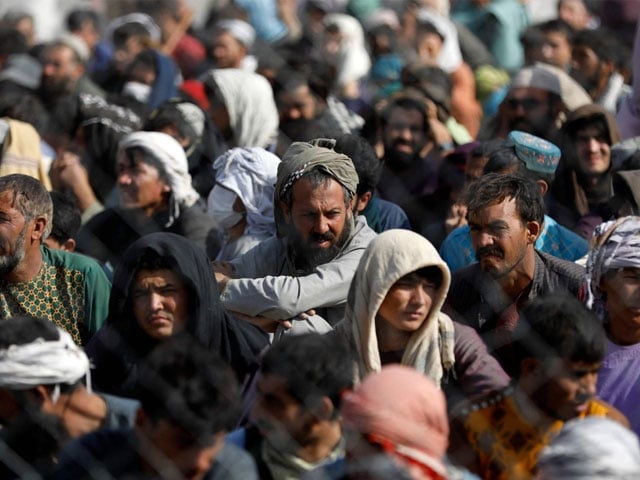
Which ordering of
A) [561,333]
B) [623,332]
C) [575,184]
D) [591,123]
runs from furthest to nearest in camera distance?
[591,123]
[575,184]
[623,332]
[561,333]

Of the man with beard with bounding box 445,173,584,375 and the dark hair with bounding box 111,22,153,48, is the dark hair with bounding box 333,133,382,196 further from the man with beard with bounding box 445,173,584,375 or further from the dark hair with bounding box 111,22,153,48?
the dark hair with bounding box 111,22,153,48

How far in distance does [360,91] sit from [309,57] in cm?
79

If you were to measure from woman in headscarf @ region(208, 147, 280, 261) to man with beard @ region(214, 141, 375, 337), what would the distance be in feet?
1.34

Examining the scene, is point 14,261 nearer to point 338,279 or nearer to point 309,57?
point 338,279

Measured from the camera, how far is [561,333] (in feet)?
14.1

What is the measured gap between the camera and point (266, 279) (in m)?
5.28

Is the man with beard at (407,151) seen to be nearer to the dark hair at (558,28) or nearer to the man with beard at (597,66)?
the man with beard at (597,66)

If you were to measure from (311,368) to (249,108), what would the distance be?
3656mm

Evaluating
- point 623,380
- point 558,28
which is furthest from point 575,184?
point 558,28

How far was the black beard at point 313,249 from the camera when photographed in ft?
17.7

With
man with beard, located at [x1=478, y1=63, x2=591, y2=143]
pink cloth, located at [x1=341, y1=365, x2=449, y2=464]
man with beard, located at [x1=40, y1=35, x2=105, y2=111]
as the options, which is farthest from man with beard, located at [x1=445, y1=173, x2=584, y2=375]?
man with beard, located at [x1=40, y1=35, x2=105, y2=111]

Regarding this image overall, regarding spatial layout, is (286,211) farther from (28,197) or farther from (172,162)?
(172,162)

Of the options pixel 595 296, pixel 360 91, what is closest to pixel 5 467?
pixel 595 296

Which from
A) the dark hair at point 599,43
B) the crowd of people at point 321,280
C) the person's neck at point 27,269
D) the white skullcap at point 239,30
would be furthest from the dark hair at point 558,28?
the person's neck at point 27,269
